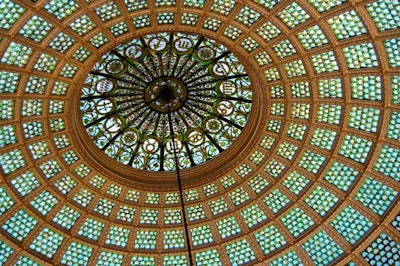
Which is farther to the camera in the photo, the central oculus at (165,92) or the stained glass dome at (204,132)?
the central oculus at (165,92)

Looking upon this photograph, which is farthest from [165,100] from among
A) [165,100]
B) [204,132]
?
[204,132]

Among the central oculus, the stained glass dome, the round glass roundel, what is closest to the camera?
the stained glass dome

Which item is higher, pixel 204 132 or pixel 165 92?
pixel 165 92

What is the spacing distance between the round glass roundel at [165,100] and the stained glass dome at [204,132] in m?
0.07

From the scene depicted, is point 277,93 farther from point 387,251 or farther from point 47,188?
point 47,188

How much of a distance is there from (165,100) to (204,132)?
246 cm

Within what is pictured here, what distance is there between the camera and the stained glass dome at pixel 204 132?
691 inches

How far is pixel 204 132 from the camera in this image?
23.2 metres

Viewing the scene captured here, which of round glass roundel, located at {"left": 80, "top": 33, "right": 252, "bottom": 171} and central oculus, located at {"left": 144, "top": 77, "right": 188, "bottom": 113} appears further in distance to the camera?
central oculus, located at {"left": 144, "top": 77, "right": 188, "bottom": 113}

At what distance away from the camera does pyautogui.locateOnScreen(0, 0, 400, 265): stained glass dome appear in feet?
57.6

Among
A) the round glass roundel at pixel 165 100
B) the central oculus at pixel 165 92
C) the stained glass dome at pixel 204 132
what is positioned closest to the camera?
the stained glass dome at pixel 204 132

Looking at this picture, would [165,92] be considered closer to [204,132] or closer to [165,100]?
[165,100]

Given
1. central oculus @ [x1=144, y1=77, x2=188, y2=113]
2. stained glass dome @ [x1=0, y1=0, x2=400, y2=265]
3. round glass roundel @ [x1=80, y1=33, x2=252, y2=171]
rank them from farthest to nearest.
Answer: central oculus @ [x1=144, y1=77, x2=188, y2=113]
round glass roundel @ [x1=80, y1=33, x2=252, y2=171]
stained glass dome @ [x1=0, y1=0, x2=400, y2=265]

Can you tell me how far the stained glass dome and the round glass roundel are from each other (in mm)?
67
